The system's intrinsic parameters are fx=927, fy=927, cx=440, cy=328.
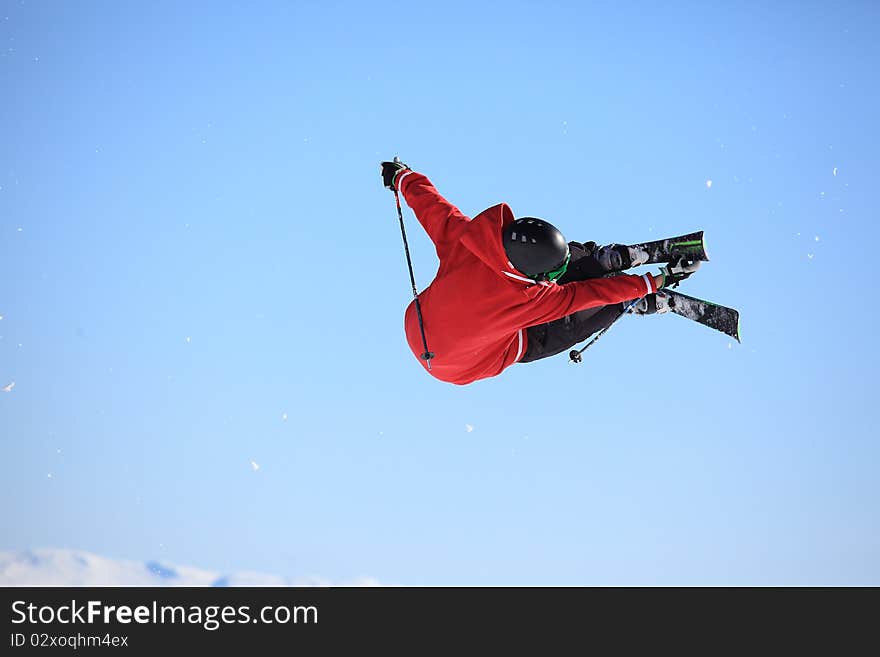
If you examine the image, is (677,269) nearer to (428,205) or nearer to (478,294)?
(478,294)

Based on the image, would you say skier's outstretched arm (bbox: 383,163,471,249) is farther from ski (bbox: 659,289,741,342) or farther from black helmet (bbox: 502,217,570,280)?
ski (bbox: 659,289,741,342)

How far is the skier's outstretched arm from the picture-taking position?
21.7ft

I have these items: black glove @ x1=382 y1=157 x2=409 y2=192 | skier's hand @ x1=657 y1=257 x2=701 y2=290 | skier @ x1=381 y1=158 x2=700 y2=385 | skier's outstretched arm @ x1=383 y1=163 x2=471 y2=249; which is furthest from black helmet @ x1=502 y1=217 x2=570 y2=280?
black glove @ x1=382 y1=157 x2=409 y2=192

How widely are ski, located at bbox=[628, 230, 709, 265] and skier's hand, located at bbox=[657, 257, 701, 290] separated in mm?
45

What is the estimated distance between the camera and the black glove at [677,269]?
6859 mm

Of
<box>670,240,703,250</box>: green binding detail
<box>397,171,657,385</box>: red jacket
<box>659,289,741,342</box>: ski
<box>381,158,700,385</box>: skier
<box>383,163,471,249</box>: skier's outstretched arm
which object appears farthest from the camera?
<box>659,289,741,342</box>: ski

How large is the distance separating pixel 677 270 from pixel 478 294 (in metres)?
1.61

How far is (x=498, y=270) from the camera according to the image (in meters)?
6.08

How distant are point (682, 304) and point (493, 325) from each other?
1677 mm

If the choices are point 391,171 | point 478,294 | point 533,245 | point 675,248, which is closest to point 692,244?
point 675,248

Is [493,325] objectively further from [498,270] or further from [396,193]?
[396,193]

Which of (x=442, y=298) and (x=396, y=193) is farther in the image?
(x=396, y=193)

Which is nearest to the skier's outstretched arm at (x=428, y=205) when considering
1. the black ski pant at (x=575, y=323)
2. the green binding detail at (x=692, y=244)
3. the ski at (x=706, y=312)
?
the black ski pant at (x=575, y=323)
